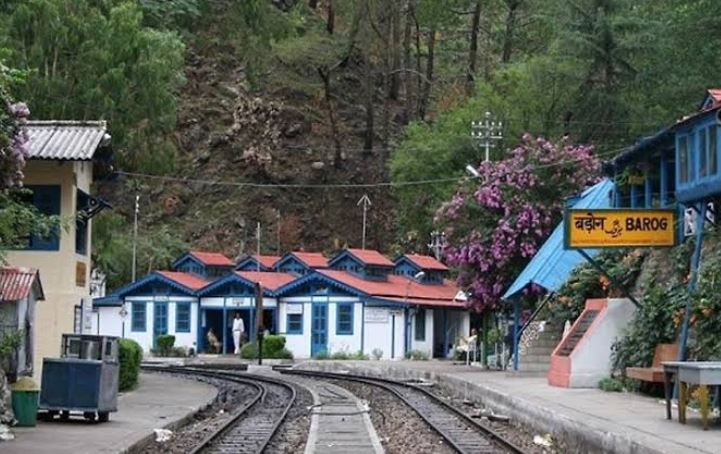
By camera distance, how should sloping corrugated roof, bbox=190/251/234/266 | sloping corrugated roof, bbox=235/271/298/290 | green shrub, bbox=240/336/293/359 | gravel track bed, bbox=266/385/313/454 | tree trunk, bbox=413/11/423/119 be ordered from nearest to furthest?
1. gravel track bed, bbox=266/385/313/454
2. green shrub, bbox=240/336/293/359
3. sloping corrugated roof, bbox=235/271/298/290
4. sloping corrugated roof, bbox=190/251/234/266
5. tree trunk, bbox=413/11/423/119

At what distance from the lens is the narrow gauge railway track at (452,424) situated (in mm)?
18562

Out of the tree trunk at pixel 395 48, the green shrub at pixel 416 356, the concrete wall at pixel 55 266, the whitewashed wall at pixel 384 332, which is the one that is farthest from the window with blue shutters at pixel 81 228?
the tree trunk at pixel 395 48

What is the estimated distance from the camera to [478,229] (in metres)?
39.2

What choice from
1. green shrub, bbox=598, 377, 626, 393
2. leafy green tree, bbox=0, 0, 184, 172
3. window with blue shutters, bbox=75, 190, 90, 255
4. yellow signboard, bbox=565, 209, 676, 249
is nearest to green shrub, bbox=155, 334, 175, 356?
leafy green tree, bbox=0, 0, 184, 172

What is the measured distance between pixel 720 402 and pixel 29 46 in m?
19.1

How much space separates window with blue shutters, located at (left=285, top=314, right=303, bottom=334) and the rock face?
4059cm

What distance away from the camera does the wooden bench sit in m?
21.8

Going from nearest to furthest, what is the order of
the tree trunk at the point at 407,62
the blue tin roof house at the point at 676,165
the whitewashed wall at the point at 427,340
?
the blue tin roof house at the point at 676,165, the whitewashed wall at the point at 427,340, the tree trunk at the point at 407,62

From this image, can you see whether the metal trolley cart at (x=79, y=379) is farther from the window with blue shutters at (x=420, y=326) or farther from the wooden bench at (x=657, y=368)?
the window with blue shutters at (x=420, y=326)

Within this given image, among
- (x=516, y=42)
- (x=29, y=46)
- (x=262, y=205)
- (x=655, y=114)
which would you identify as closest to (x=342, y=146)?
(x=262, y=205)

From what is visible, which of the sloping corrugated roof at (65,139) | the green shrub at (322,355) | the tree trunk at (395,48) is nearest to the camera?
the sloping corrugated roof at (65,139)

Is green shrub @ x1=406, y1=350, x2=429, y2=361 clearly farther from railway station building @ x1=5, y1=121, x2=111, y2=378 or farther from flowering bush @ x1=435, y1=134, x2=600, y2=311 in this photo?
railway station building @ x1=5, y1=121, x2=111, y2=378

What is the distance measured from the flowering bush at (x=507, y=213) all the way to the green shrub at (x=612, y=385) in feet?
40.5

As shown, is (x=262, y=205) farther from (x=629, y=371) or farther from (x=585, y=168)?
(x=629, y=371)
